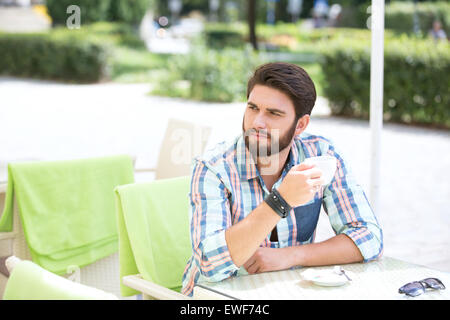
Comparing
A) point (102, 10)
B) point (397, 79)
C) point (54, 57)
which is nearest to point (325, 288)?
point (397, 79)

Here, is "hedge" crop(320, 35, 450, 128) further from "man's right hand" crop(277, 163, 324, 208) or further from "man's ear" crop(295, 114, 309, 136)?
"man's right hand" crop(277, 163, 324, 208)

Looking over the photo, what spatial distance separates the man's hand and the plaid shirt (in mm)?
78

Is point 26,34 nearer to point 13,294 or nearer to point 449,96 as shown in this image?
point 449,96

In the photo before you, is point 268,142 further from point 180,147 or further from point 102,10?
point 102,10

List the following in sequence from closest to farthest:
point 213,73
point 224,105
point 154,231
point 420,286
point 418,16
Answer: point 420,286 < point 154,231 < point 224,105 < point 213,73 < point 418,16

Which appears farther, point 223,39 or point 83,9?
point 223,39

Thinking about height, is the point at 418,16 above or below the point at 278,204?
above

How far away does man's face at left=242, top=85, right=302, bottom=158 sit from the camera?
255 cm

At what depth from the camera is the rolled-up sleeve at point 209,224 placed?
93.3 inches

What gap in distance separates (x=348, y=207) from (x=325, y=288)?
55cm

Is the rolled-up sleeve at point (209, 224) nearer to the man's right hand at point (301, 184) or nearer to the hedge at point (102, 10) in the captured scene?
the man's right hand at point (301, 184)

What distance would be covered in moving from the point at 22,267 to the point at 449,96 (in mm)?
10706

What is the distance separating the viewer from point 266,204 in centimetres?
233

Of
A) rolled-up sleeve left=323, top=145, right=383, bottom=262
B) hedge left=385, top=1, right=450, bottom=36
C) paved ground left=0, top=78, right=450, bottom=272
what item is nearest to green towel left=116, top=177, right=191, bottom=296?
rolled-up sleeve left=323, top=145, right=383, bottom=262
